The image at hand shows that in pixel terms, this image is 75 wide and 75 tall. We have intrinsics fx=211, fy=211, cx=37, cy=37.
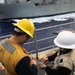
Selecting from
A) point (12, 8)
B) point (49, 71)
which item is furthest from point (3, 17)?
point (49, 71)

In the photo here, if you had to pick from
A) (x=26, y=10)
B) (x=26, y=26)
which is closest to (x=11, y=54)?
(x=26, y=26)

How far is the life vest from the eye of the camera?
1.94 meters

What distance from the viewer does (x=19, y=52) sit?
1.96 m

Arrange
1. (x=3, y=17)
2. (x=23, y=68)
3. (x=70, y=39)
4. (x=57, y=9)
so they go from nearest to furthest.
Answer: (x=23, y=68), (x=70, y=39), (x=3, y=17), (x=57, y=9)

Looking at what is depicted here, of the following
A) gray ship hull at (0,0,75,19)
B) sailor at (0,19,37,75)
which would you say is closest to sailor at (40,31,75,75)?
sailor at (0,19,37,75)

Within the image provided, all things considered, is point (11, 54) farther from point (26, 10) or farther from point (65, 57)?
point (26, 10)

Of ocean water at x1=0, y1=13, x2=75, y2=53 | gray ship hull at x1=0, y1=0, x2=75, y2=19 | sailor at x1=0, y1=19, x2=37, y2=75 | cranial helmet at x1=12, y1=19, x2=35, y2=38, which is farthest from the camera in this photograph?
gray ship hull at x1=0, y1=0, x2=75, y2=19

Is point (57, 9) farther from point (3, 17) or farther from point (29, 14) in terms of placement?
point (3, 17)

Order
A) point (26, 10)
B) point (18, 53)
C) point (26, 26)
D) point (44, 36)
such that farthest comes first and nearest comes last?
point (26, 10)
point (44, 36)
point (26, 26)
point (18, 53)

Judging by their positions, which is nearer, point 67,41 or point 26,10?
point 67,41

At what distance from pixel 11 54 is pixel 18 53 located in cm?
7

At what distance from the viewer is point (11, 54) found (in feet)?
6.44

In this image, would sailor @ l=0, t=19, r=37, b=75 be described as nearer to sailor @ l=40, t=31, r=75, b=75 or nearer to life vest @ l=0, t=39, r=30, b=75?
life vest @ l=0, t=39, r=30, b=75

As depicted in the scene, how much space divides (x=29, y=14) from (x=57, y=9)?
4.69 meters
